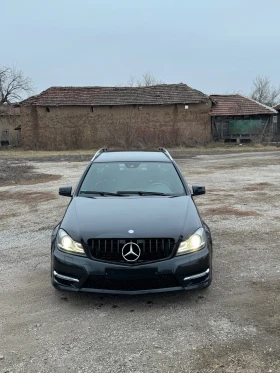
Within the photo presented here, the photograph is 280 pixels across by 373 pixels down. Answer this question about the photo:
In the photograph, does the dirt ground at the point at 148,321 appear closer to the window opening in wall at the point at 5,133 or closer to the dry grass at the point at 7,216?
the dry grass at the point at 7,216

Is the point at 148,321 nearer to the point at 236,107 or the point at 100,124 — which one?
the point at 100,124

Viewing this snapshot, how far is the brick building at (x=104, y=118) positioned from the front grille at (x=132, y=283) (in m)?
33.6

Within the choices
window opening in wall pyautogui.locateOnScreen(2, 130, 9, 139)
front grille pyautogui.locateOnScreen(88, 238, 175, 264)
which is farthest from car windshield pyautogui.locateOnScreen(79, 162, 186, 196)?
window opening in wall pyautogui.locateOnScreen(2, 130, 9, 139)

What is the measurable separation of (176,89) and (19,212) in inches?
1288

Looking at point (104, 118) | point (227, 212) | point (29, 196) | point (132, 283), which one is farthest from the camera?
point (104, 118)

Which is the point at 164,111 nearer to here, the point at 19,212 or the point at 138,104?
the point at 138,104

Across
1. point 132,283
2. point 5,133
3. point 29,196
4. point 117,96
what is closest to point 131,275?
point 132,283

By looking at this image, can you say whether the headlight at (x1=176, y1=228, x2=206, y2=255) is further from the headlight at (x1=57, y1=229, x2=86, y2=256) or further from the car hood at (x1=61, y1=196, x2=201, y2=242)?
the headlight at (x1=57, y1=229, x2=86, y2=256)

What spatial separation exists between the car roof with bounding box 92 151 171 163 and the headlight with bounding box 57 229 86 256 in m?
2.08

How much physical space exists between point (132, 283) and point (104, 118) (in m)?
35.0

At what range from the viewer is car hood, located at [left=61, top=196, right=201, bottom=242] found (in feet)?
13.1

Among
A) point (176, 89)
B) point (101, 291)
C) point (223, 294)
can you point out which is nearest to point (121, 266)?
point (101, 291)

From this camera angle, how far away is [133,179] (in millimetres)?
5566

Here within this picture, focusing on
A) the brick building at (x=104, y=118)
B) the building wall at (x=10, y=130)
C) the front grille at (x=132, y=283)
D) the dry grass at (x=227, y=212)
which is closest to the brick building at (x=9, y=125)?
the building wall at (x=10, y=130)
